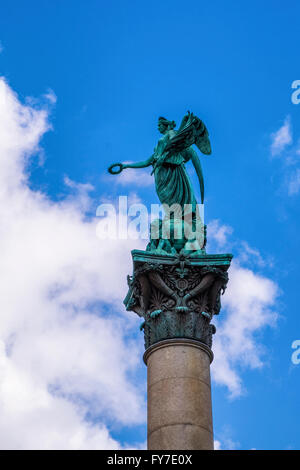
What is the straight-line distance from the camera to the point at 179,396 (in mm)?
20109

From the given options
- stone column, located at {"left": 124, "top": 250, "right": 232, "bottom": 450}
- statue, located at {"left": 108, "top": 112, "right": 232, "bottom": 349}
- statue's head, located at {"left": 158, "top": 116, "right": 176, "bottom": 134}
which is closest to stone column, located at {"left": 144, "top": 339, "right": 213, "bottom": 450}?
stone column, located at {"left": 124, "top": 250, "right": 232, "bottom": 450}

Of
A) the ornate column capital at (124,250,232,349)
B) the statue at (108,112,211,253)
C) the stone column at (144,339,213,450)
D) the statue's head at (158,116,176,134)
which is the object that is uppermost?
the statue's head at (158,116,176,134)

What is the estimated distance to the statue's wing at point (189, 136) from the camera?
25.1 meters

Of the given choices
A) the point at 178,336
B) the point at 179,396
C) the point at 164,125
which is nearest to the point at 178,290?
the point at 178,336

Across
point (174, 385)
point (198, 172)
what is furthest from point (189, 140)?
point (174, 385)

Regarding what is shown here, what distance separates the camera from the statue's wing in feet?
82.4

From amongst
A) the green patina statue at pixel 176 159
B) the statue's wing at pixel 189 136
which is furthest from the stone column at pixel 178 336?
the statue's wing at pixel 189 136

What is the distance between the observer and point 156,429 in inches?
782

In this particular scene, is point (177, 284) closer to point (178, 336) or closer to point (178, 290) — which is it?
point (178, 290)

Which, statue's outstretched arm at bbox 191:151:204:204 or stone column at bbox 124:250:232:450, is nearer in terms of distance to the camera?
stone column at bbox 124:250:232:450

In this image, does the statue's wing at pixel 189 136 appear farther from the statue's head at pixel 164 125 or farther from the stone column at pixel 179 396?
the stone column at pixel 179 396

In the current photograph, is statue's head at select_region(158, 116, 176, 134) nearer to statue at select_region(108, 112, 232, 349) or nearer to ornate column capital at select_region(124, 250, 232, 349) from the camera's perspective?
statue at select_region(108, 112, 232, 349)
